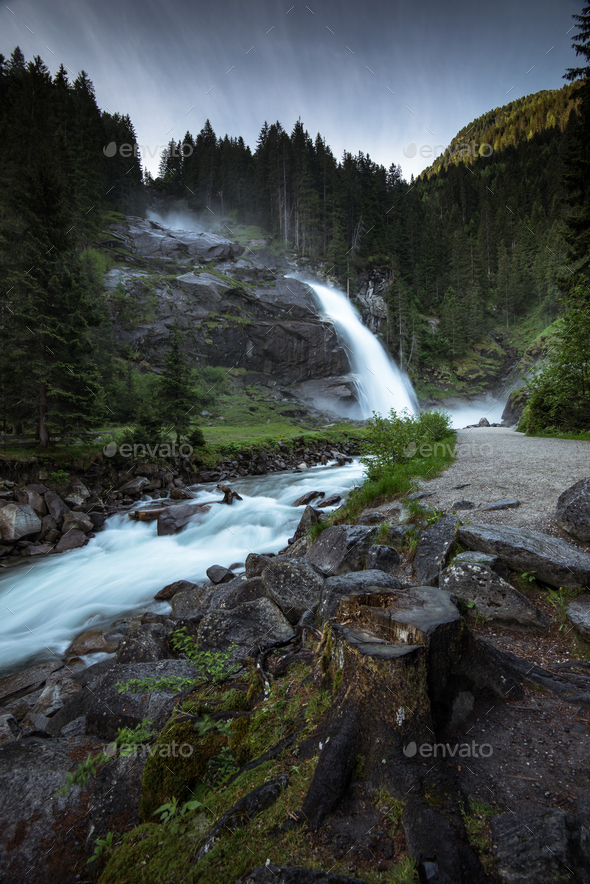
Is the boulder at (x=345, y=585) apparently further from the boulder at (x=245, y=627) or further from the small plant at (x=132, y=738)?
the small plant at (x=132, y=738)

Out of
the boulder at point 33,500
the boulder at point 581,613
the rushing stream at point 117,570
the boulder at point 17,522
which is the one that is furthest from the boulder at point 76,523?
the boulder at point 581,613

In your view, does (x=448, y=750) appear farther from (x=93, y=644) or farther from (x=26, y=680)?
(x=93, y=644)

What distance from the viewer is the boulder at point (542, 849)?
57.2 inches

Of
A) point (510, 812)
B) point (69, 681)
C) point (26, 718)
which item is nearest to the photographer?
point (510, 812)

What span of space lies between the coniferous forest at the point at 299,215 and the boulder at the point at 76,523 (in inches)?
176

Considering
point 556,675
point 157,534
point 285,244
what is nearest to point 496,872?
point 556,675

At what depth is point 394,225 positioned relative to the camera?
76.8m

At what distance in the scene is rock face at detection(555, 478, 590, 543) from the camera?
4.45m

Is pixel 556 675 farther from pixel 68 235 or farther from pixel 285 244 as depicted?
pixel 285 244

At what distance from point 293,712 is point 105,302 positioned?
45038 millimetres

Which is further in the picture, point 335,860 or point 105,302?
point 105,302

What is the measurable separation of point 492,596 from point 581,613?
689 mm

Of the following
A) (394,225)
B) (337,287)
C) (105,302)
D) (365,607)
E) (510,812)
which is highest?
(394,225)

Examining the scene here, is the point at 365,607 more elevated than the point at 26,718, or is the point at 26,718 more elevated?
the point at 365,607
